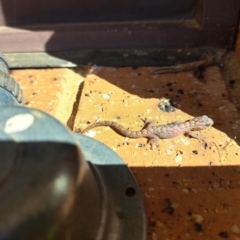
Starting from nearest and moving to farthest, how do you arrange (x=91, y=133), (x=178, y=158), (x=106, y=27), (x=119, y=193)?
1. (x=119, y=193)
2. (x=178, y=158)
3. (x=91, y=133)
4. (x=106, y=27)

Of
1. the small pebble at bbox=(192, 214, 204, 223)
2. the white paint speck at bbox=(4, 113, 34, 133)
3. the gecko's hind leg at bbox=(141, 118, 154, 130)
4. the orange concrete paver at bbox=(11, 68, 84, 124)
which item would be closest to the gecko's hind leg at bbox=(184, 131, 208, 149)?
the gecko's hind leg at bbox=(141, 118, 154, 130)

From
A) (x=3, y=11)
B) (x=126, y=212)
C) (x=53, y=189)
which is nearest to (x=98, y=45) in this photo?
(x=3, y=11)

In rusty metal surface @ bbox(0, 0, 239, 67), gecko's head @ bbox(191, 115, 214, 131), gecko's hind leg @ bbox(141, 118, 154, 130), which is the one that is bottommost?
gecko's hind leg @ bbox(141, 118, 154, 130)

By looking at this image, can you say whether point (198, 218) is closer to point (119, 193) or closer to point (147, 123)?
point (119, 193)

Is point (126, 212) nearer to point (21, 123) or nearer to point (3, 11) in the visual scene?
point (21, 123)

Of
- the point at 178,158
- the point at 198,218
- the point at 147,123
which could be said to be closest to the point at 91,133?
the point at 147,123

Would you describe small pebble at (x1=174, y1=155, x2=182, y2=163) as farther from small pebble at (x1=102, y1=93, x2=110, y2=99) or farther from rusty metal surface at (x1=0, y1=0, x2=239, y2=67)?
rusty metal surface at (x1=0, y1=0, x2=239, y2=67)
